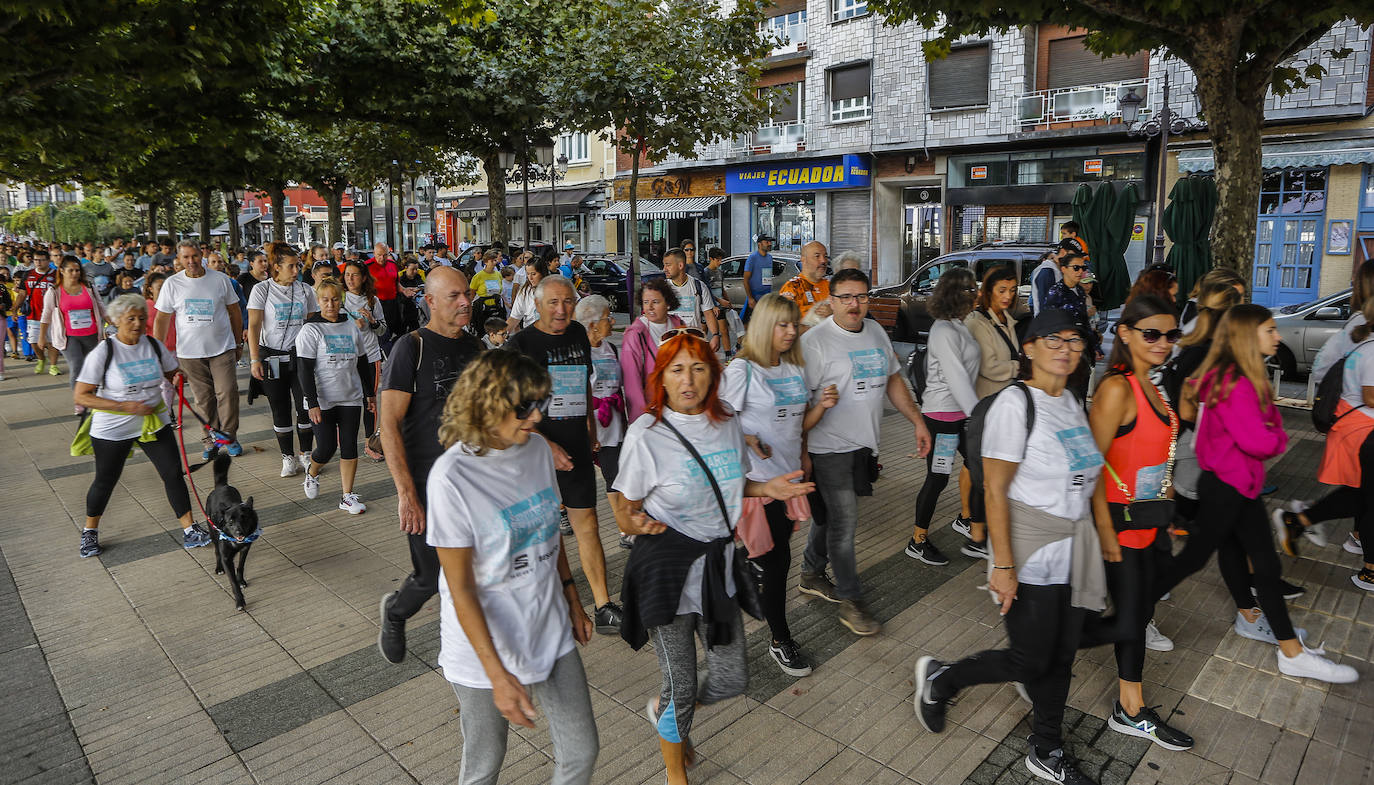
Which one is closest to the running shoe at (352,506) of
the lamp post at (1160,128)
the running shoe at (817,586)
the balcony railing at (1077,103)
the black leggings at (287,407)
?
the black leggings at (287,407)

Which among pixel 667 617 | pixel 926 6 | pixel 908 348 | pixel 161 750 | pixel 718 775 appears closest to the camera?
pixel 667 617

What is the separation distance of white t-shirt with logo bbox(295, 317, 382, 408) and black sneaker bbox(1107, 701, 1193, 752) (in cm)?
560

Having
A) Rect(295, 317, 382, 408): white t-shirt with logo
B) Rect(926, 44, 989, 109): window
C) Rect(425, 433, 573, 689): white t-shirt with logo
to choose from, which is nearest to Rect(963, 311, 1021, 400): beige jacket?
Rect(425, 433, 573, 689): white t-shirt with logo

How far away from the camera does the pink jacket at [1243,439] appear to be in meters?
3.85

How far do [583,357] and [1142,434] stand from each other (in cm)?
280

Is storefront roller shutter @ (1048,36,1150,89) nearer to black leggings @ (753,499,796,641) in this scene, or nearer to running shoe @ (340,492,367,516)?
running shoe @ (340,492,367,516)

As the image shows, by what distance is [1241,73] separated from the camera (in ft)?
26.0

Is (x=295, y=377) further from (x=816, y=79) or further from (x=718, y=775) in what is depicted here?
(x=816, y=79)

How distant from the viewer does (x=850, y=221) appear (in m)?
27.9

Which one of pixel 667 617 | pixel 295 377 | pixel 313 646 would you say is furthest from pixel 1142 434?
pixel 295 377

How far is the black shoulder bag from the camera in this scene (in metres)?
3.10

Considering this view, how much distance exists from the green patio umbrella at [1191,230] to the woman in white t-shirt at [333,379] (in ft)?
28.3

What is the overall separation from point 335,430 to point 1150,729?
589cm

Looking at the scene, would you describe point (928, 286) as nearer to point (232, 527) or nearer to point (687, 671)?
point (232, 527)
